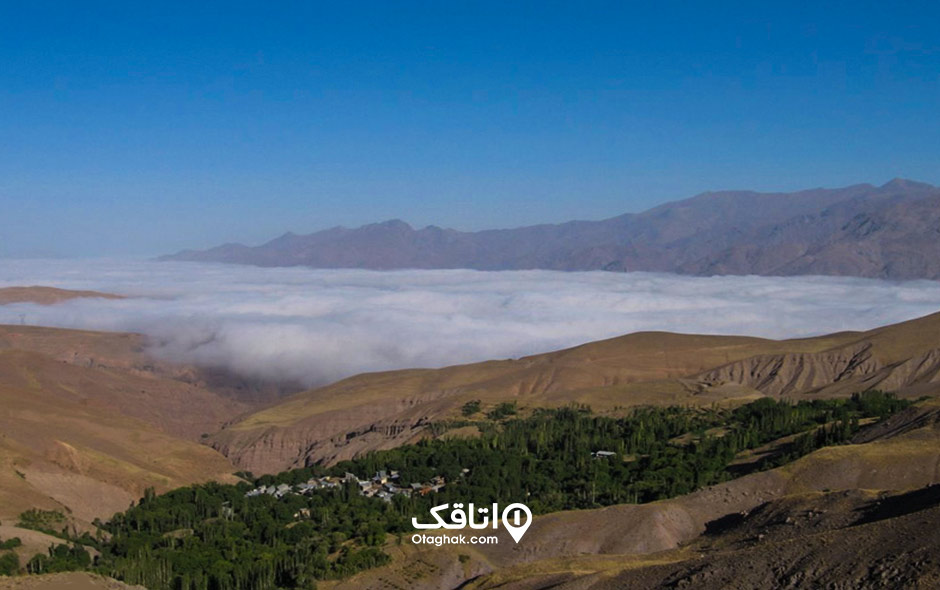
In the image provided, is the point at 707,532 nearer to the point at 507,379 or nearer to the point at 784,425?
the point at 784,425

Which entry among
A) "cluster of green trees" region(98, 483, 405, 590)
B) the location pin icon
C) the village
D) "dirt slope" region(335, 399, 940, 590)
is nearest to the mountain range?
"dirt slope" region(335, 399, 940, 590)

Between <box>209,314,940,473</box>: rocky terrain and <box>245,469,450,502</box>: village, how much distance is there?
28938 millimetres

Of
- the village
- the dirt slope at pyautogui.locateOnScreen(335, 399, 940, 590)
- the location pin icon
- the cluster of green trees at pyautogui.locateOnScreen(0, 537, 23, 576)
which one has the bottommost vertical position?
the village

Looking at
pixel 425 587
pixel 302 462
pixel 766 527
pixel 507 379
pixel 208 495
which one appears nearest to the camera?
pixel 766 527

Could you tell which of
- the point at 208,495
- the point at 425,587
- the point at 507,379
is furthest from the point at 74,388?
the point at 425,587

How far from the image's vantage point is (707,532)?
59.1m

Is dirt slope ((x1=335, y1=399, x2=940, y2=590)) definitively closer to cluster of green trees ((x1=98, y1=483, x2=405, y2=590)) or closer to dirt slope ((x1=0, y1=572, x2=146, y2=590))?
cluster of green trees ((x1=98, y1=483, x2=405, y2=590))

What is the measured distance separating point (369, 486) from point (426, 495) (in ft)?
33.2

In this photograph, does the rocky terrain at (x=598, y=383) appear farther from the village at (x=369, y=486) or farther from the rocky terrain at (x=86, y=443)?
the village at (x=369, y=486)

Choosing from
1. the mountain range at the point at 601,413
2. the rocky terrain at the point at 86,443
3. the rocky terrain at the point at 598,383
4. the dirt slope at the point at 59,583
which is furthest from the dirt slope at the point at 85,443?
the dirt slope at the point at 59,583

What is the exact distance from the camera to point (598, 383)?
156875 millimetres

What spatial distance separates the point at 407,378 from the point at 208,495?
84.9 meters

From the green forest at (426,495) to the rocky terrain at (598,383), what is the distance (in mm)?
19324

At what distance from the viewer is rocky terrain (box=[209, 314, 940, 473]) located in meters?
132
